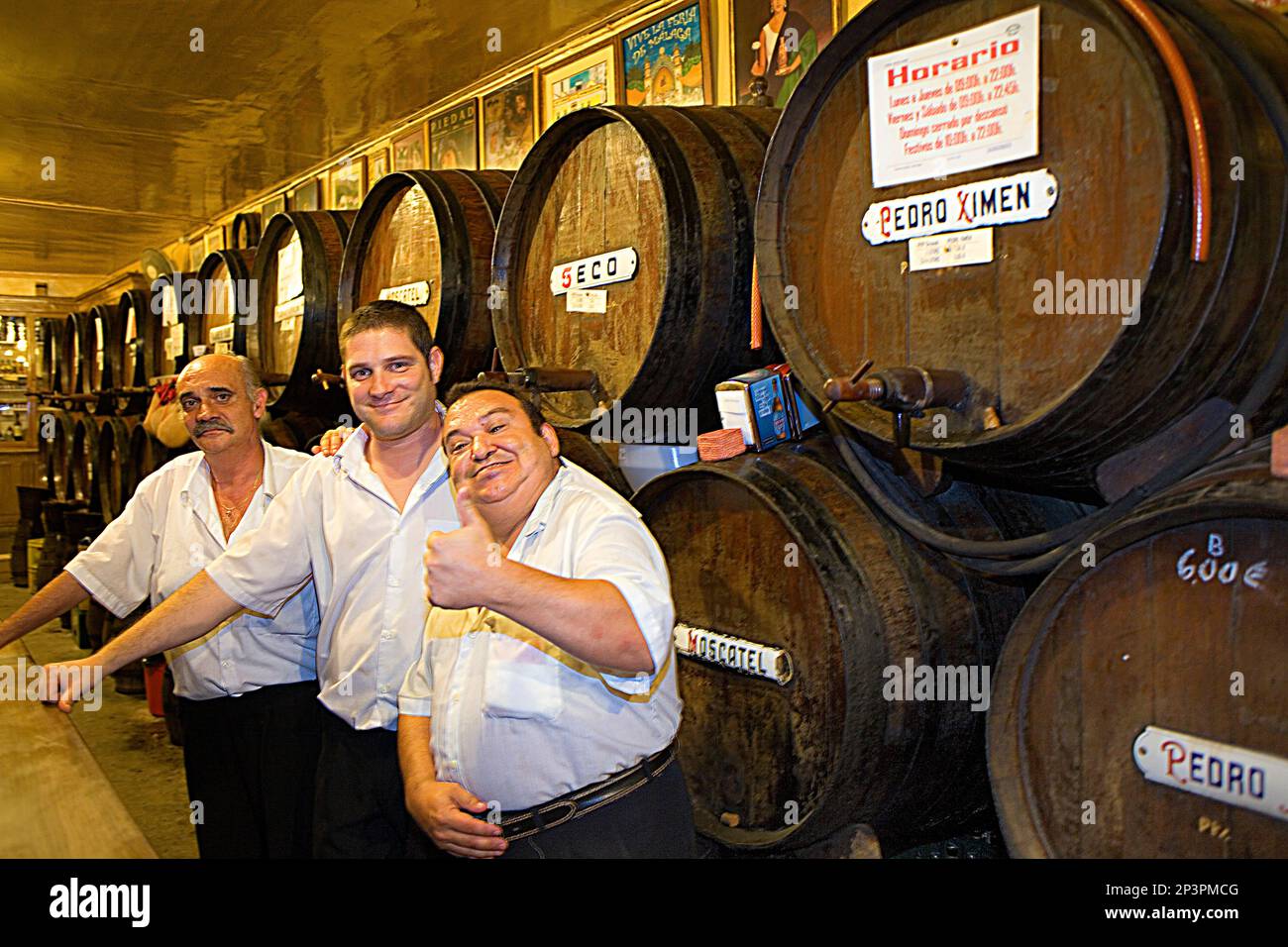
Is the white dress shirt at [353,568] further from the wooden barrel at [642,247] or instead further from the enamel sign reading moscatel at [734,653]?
the enamel sign reading moscatel at [734,653]

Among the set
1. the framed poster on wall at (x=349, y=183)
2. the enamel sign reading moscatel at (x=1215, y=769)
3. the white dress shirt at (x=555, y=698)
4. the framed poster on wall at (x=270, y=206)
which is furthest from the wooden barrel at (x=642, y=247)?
the framed poster on wall at (x=270, y=206)

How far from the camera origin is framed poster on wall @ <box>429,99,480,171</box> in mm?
4863

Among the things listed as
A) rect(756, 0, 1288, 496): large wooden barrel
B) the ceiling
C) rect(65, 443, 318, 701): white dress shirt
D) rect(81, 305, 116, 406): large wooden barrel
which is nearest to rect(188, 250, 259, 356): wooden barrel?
the ceiling

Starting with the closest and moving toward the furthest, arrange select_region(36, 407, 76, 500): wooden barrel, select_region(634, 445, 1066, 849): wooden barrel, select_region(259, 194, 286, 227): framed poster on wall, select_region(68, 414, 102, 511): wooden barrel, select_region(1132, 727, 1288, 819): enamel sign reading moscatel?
1. select_region(1132, 727, 1288, 819): enamel sign reading moscatel
2. select_region(634, 445, 1066, 849): wooden barrel
3. select_region(68, 414, 102, 511): wooden barrel
4. select_region(259, 194, 286, 227): framed poster on wall
5. select_region(36, 407, 76, 500): wooden barrel

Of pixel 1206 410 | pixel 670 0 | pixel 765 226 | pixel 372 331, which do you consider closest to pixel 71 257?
pixel 670 0

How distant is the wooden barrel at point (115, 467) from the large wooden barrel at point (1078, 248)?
4.92m

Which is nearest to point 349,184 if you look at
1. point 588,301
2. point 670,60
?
point 670,60

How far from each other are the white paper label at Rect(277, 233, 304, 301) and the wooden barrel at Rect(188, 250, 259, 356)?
0.18m

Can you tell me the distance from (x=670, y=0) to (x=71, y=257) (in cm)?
978

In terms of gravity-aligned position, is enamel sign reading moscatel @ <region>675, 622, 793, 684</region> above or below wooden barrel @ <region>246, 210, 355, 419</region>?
below

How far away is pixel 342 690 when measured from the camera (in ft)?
7.77

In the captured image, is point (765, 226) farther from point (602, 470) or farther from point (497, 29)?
point (497, 29)

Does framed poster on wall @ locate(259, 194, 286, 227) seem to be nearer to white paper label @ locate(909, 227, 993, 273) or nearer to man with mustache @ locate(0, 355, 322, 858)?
man with mustache @ locate(0, 355, 322, 858)

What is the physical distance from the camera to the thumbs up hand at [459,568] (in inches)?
58.2
